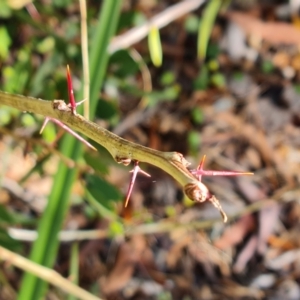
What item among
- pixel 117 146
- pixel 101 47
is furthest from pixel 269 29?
pixel 117 146

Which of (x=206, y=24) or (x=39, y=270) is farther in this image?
(x=206, y=24)

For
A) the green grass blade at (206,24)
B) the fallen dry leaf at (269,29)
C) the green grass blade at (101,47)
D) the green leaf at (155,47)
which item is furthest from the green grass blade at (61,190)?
the fallen dry leaf at (269,29)

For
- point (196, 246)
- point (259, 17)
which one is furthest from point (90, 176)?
point (259, 17)

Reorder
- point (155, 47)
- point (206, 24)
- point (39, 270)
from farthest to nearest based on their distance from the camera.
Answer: point (206, 24) → point (155, 47) → point (39, 270)

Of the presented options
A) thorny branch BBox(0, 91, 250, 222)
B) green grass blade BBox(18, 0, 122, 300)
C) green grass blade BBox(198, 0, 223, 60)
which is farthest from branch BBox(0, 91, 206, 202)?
green grass blade BBox(198, 0, 223, 60)

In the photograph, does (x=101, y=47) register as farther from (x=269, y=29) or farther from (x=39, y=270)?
(x=269, y=29)

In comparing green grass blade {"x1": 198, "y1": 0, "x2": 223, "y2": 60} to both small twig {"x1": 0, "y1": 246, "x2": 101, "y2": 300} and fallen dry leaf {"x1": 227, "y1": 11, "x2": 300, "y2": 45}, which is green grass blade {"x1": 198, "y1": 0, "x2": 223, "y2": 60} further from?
small twig {"x1": 0, "y1": 246, "x2": 101, "y2": 300}
